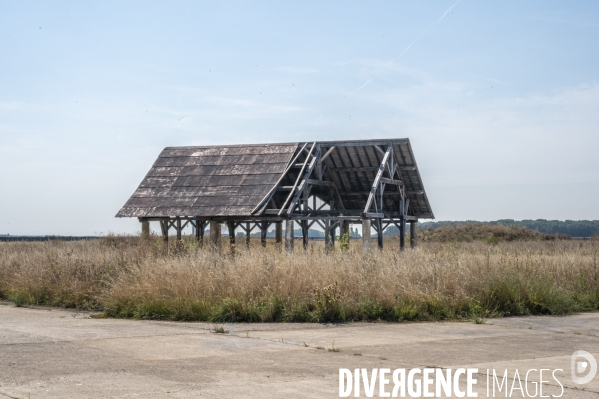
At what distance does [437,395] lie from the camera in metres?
7.06

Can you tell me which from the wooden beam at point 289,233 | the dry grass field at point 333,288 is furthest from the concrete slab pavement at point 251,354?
the wooden beam at point 289,233

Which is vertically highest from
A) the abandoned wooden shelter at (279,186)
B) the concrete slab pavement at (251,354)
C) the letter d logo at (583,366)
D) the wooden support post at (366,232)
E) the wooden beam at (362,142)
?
the wooden beam at (362,142)

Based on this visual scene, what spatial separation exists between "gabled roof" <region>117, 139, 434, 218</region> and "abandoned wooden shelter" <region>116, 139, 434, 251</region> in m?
0.04

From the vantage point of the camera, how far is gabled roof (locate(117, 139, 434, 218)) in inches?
1068

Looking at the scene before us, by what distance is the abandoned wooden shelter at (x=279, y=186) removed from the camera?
2700 centimetres

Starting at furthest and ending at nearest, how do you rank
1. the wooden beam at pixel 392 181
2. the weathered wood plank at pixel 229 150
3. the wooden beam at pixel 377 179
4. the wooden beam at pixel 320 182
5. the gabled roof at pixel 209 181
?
the weathered wood plank at pixel 229 150, the wooden beam at pixel 320 182, the wooden beam at pixel 392 181, the gabled roof at pixel 209 181, the wooden beam at pixel 377 179

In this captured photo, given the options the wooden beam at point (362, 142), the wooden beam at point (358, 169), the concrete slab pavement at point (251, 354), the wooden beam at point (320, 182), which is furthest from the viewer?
the wooden beam at point (358, 169)

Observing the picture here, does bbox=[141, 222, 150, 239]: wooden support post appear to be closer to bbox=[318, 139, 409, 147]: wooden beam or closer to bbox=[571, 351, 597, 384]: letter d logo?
bbox=[318, 139, 409, 147]: wooden beam

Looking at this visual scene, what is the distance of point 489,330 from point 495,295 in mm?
2703

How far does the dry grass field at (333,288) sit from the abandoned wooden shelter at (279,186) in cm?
1001

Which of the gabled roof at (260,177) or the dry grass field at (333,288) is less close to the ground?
the gabled roof at (260,177)

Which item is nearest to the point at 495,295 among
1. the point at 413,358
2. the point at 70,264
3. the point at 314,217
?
the point at 413,358

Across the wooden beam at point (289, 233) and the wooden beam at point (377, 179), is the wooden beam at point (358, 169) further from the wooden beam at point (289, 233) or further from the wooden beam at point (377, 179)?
the wooden beam at point (289, 233)

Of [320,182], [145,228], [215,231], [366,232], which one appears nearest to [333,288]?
[366,232]
